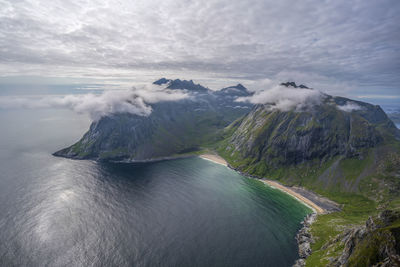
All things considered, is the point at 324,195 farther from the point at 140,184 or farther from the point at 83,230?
the point at 83,230

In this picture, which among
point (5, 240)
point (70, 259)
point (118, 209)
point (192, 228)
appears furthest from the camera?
point (118, 209)

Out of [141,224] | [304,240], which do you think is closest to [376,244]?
[304,240]

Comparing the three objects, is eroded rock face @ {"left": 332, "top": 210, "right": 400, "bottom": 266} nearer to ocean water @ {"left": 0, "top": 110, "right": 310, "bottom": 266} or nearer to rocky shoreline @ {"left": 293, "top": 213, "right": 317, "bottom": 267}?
rocky shoreline @ {"left": 293, "top": 213, "right": 317, "bottom": 267}

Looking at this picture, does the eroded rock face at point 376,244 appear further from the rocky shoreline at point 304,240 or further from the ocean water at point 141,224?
the ocean water at point 141,224

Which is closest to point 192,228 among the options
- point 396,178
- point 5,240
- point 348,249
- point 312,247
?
point 312,247

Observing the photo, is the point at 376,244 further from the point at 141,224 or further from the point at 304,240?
the point at 141,224

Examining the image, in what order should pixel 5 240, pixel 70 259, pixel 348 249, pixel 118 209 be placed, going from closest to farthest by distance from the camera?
pixel 348 249, pixel 70 259, pixel 5 240, pixel 118 209

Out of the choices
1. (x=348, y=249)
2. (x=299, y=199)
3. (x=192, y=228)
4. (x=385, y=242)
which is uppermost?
(x=385, y=242)

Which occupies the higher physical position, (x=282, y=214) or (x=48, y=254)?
(x=48, y=254)
